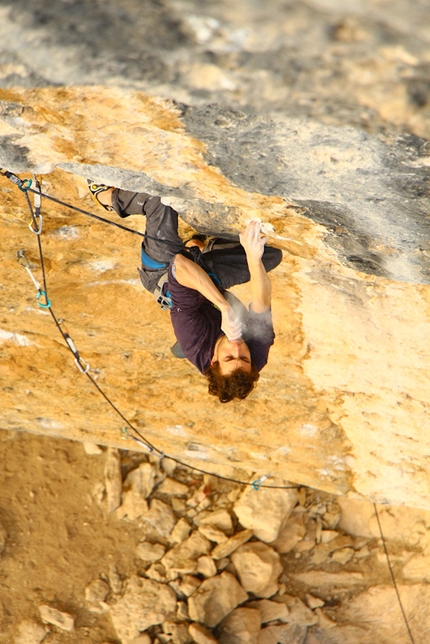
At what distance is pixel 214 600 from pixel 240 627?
1.24 feet

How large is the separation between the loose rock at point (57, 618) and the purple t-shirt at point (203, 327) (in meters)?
4.29

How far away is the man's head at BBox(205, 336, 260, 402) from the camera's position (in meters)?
2.97

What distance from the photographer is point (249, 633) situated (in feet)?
19.2

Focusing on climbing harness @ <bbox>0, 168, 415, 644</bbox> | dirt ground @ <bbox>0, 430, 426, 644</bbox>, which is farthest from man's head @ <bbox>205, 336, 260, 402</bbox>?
dirt ground @ <bbox>0, 430, 426, 644</bbox>

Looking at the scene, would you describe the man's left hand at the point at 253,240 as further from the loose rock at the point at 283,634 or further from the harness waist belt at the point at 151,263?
the loose rock at the point at 283,634

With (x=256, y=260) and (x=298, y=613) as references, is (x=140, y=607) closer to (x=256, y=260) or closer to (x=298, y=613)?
(x=298, y=613)

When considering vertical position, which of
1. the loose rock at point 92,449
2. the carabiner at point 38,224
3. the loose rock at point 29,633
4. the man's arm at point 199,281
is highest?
the man's arm at point 199,281

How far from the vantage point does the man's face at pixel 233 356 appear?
2971mm

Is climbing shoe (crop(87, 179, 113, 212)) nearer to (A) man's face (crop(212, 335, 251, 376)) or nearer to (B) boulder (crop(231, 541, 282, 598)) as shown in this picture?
(A) man's face (crop(212, 335, 251, 376))

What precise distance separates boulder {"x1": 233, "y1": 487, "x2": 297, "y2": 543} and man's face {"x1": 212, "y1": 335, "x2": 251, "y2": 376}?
3.71 m

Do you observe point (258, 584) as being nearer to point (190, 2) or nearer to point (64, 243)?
point (64, 243)

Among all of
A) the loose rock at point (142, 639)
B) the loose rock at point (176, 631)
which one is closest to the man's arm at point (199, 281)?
the loose rock at point (176, 631)

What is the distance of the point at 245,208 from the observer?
2.58 meters

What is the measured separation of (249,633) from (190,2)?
611cm
